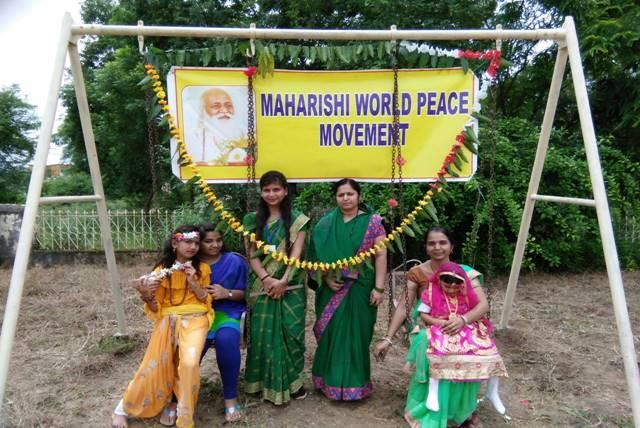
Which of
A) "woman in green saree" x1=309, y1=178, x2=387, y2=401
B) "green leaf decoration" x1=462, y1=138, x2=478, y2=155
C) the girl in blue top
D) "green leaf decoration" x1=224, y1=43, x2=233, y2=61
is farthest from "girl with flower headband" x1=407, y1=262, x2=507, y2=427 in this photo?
"green leaf decoration" x1=224, y1=43, x2=233, y2=61

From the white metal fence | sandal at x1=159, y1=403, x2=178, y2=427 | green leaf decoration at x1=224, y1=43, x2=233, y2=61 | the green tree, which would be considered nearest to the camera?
sandal at x1=159, y1=403, x2=178, y2=427

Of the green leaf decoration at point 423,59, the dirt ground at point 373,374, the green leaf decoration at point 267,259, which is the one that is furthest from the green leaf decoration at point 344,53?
the dirt ground at point 373,374

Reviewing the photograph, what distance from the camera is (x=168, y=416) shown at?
114 inches

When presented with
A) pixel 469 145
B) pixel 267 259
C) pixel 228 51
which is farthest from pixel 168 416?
pixel 469 145

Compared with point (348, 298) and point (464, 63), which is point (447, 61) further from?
point (348, 298)

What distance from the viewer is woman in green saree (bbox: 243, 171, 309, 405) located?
303 cm

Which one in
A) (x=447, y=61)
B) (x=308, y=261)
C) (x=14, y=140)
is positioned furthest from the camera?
(x=14, y=140)

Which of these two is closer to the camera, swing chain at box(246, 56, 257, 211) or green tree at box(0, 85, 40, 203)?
swing chain at box(246, 56, 257, 211)

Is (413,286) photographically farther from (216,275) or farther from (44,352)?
(44,352)

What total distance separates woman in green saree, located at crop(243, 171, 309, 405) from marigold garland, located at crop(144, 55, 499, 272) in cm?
8

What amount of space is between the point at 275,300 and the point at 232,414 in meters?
0.73

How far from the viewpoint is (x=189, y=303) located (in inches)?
115

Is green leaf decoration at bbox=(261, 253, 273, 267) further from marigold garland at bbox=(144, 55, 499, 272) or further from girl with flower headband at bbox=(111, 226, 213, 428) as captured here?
girl with flower headband at bbox=(111, 226, 213, 428)

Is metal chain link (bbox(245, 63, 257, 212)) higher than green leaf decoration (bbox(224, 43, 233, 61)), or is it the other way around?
green leaf decoration (bbox(224, 43, 233, 61))
